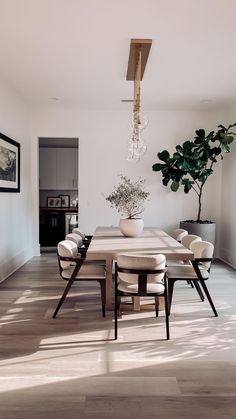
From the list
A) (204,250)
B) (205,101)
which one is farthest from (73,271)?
(205,101)

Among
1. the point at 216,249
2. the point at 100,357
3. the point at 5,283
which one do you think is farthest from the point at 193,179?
the point at 100,357

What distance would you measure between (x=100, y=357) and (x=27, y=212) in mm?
4039

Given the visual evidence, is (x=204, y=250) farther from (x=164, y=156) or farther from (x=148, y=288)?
(x=164, y=156)

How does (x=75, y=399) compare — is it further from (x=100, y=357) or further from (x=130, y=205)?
(x=130, y=205)

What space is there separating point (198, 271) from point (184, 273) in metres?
0.26

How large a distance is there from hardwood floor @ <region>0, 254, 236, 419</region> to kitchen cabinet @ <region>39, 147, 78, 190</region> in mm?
4697

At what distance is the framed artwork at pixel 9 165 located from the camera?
4.54m

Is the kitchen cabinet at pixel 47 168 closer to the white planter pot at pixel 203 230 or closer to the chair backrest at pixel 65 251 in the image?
the white planter pot at pixel 203 230

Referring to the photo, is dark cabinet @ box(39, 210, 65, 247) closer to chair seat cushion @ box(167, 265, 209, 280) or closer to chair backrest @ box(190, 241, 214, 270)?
chair seat cushion @ box(167, 265, 209, 280)

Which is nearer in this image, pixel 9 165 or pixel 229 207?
pixel 9 165

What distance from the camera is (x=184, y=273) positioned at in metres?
3.42

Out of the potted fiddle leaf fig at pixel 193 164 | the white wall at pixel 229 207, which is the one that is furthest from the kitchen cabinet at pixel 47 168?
the white wall at pixel 229 207

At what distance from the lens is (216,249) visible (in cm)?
638

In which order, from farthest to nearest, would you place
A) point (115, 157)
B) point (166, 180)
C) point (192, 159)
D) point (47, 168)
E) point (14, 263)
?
point (47, 168) → point (115, 157) → point (166, 180) → point (192, 159) → point (14, 263)
